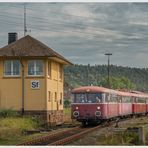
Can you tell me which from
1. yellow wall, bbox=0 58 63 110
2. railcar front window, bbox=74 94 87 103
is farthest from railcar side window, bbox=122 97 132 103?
railcar front window, bbox=74 94 87 103

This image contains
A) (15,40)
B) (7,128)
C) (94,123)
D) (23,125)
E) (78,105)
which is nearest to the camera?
(7,128)

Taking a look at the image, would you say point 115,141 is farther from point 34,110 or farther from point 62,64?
point 62,64

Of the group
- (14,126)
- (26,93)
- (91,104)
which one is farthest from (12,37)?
→ (14,126)

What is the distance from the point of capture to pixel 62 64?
39469mm

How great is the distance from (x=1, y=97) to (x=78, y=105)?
6191 millimetres

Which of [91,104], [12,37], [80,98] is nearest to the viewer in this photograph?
[91,104]

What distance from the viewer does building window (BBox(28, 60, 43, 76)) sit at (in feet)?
109

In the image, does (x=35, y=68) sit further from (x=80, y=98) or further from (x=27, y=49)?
(x=80, y=98)

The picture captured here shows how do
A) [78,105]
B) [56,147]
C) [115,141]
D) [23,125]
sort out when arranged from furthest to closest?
[78,105], [23,125], [115,141], [56,147]

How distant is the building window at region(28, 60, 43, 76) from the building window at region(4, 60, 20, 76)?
783mm

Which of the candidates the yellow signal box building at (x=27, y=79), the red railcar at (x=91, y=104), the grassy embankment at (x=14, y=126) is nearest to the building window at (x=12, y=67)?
the yellow signal box building at (x=27, y=79)

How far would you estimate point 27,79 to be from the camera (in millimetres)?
33500

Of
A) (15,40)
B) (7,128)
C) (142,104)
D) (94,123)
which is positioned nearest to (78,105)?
(94,123)

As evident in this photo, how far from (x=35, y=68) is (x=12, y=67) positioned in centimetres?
153
